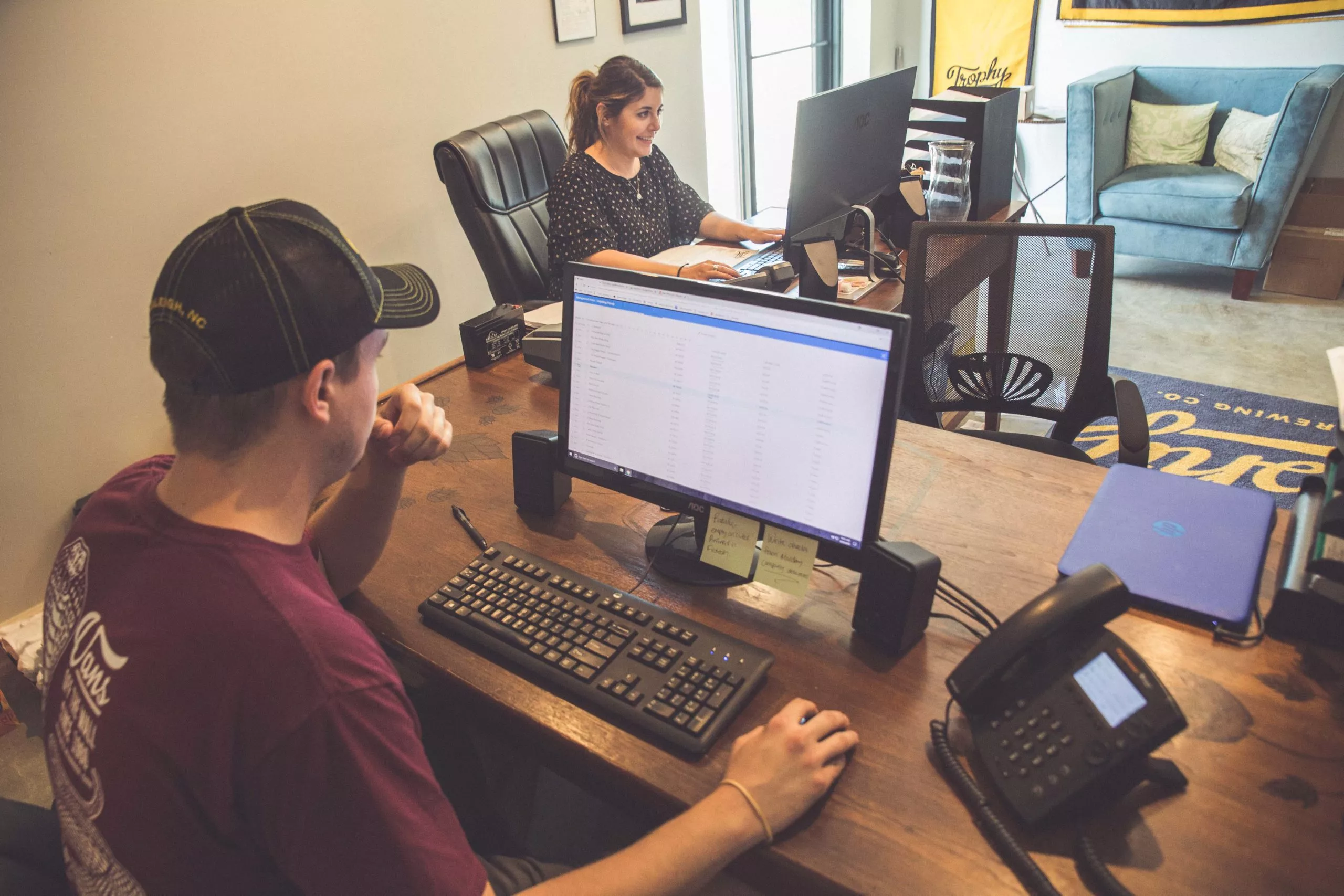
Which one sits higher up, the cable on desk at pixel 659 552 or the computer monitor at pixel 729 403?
the computer monitor at pixel 729 403

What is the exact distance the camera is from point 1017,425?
3051 millimetres

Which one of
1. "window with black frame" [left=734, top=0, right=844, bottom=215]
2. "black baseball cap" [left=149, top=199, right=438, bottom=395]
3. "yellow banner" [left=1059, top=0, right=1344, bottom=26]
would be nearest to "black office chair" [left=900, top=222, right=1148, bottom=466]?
"black baseball cap" [left=149, top=199, right=438, bottom=395]

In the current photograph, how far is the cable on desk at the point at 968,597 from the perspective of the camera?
1.07m

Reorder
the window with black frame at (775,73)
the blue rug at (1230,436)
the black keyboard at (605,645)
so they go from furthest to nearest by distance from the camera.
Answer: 1. the window with black frame at (775,73)
2. the blue rug at (1230,436)
3. the black keyboard at (605,645)

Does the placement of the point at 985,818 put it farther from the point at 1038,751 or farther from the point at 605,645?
the point at 605,645

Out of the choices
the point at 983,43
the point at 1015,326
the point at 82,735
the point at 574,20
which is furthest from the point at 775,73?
the point at 82,735

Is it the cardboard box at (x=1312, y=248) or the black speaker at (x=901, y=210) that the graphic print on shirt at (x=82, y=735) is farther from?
the cardboard box at (x=1312, y=248)

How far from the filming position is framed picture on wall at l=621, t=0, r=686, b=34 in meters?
3.51

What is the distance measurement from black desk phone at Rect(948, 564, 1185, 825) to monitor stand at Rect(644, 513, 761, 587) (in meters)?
0.35

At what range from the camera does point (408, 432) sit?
117 cm

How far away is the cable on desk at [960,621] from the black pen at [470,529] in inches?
24.5

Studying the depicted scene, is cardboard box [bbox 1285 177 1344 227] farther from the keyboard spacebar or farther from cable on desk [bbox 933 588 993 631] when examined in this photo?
the keyboard spacebar

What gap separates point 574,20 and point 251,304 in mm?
2952

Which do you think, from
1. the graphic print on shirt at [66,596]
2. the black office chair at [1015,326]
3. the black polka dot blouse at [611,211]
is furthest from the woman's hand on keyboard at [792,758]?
the black polka dot blouse at [611,211]
